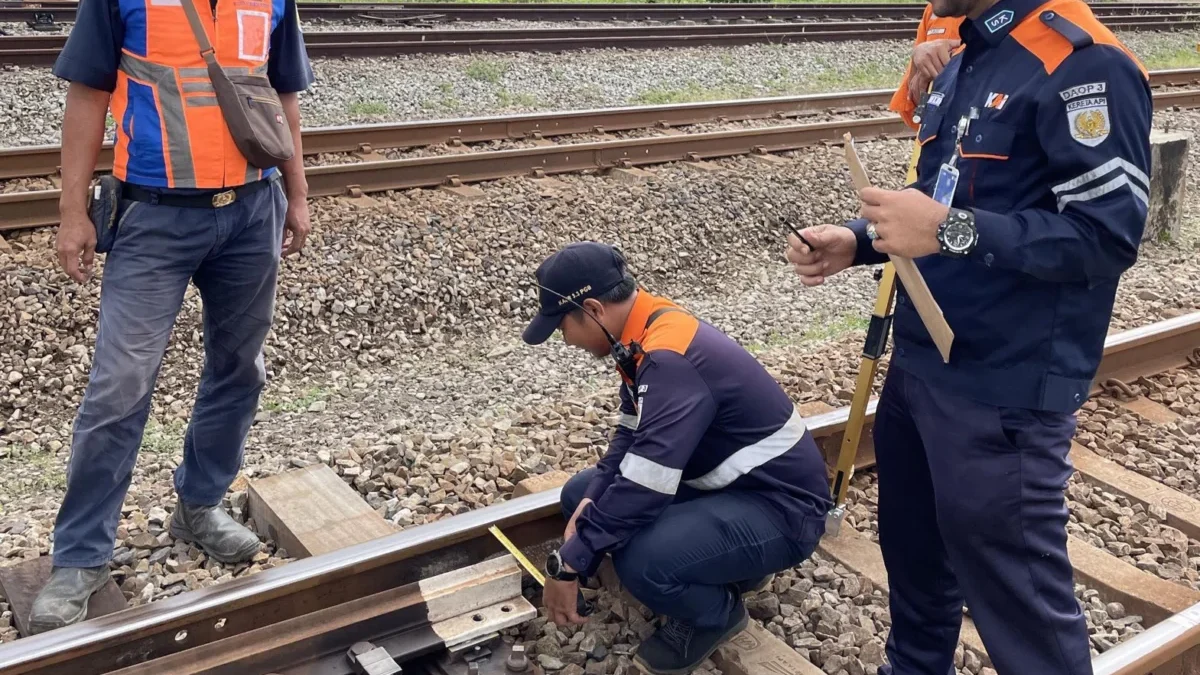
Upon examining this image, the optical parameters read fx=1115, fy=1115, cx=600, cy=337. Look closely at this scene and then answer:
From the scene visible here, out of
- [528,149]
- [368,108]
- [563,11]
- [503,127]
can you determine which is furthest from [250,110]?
[563,11]

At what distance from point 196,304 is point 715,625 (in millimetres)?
4086

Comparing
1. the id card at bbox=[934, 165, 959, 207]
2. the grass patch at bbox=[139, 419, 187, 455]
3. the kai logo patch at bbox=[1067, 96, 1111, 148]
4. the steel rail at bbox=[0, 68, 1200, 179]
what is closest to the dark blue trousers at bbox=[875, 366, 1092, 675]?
the id card at bbox=[934, 165, 959, 207]

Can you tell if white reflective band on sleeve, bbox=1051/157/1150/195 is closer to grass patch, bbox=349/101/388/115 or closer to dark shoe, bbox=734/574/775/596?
dark shoe, bbox=734/574/775/596

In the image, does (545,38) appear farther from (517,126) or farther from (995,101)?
(995,101)

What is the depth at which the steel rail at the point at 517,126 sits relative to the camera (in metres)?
7.45

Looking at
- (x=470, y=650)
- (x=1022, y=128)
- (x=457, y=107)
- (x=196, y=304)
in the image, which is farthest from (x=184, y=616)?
(x=457, y=107)

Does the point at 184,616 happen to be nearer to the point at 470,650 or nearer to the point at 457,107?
the point at 470,650

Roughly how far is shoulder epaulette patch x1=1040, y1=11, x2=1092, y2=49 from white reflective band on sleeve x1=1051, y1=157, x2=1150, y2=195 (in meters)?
0.25

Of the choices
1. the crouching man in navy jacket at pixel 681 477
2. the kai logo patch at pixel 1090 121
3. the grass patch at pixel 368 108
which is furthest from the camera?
the grass patch at pixel 368 108

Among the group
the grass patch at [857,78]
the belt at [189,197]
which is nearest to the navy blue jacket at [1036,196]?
the belt at [189,197]

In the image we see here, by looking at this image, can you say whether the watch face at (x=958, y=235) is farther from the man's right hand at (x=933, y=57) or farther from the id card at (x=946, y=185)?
the man's right hand at (x=933, y=57)

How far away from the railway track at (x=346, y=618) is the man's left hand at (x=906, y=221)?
5.19ft

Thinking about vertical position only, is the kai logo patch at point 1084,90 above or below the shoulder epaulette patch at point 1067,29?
below

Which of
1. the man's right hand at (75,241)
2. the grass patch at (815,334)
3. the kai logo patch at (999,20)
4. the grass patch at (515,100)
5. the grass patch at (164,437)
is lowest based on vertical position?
the grass patch at (815,334)
